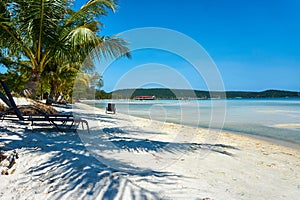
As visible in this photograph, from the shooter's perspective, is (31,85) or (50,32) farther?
(31,85)

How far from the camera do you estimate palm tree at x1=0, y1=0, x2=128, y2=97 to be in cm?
709

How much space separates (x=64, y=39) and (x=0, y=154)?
5.68 m

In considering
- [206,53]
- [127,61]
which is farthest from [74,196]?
[127,61]

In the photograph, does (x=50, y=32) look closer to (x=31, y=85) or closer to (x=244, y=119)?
(x=31, y=85)

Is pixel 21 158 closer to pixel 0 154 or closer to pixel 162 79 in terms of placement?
pixel 0 154

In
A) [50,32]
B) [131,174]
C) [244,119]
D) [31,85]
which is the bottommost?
[244,119]

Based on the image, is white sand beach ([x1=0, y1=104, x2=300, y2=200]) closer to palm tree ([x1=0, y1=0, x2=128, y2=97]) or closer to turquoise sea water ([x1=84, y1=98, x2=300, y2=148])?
palm tree ([x1=0, y1=0, x2=128, y2=97])

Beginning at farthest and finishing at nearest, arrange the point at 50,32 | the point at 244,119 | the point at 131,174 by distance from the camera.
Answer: the point at 244,119, the point at 50,32, the point at 131,174

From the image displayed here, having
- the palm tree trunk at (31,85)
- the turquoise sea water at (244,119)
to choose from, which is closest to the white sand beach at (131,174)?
the palm tree trunk at (31,85)

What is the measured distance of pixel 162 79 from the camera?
40.4ft

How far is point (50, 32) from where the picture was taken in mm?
7922

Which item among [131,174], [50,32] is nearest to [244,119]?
[50,32]

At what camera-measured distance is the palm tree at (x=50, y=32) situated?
709 cm

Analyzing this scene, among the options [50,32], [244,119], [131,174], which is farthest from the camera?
[244,119]
